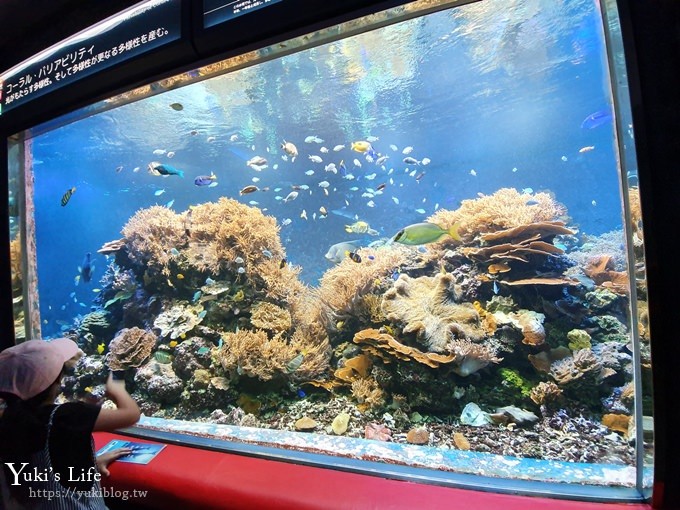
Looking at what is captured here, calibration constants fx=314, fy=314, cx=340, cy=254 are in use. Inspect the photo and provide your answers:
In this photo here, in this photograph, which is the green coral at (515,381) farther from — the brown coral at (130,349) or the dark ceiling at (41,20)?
the dark ceiling at (41,20)

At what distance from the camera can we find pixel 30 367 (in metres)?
1.41

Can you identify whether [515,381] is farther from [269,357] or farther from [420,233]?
[269,357]

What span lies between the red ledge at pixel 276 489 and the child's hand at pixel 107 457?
4 centimetres

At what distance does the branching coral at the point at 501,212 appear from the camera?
390 centimetres

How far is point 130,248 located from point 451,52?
615 cm

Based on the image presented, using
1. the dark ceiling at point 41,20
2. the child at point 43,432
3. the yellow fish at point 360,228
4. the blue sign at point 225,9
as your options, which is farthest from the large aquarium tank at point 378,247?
the child at point 43,432

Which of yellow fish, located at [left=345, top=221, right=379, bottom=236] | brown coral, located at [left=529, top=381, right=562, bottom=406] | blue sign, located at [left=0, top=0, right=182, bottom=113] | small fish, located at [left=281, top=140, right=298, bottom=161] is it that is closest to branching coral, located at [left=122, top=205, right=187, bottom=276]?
small fish, located at [left=281, top=140, right=298, bottom=161]

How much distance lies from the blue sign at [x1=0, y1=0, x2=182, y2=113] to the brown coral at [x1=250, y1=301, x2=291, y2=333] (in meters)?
2.97

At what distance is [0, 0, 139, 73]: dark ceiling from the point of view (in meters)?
2.82

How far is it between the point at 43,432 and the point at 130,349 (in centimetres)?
345

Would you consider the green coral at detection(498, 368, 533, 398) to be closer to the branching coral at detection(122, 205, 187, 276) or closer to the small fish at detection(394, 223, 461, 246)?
the small fish at detection(394, 223, 461, 246)

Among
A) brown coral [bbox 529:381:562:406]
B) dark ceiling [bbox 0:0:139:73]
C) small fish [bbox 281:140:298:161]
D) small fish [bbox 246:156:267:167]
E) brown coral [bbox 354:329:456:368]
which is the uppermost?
dark ceiling [bbox 0:0:139:73]

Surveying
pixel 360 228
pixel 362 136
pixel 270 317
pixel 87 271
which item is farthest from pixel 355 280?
pixel 87 271

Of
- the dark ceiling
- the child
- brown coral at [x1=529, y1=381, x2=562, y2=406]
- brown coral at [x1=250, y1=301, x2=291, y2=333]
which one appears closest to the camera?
the child
